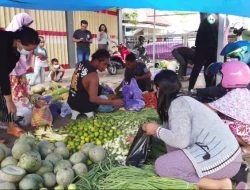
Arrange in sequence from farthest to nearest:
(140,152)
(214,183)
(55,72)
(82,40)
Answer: (55,72)
(82,40)
(140,152)
(214,183)

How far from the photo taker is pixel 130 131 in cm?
377

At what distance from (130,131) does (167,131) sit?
42.5 inches

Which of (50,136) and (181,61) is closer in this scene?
(50,136)

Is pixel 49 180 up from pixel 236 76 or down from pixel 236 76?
down

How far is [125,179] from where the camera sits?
271cm

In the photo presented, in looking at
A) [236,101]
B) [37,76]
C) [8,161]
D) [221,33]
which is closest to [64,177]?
[8,161]

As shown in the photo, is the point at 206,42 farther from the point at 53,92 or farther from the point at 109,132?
the point at 109,132

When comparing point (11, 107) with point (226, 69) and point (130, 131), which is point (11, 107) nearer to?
point (130, 131)

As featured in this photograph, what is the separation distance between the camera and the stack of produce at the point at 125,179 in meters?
2.62

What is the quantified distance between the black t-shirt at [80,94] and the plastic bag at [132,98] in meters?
0.51

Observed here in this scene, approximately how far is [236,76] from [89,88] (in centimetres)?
197

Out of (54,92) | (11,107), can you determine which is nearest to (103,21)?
(54,92)

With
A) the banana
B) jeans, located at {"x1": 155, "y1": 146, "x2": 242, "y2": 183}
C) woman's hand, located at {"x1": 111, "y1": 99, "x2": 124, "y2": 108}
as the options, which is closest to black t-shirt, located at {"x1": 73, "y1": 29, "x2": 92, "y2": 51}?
woman's hand, located at {"x1": 111, "y1": 99, "x2": 124, "y2": 108}

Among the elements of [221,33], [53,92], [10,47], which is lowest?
[53,92]
